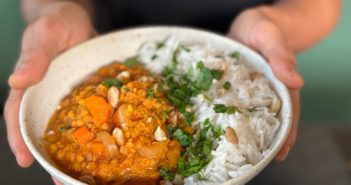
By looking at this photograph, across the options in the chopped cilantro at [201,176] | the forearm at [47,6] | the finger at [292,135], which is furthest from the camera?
the forearm at [47,6]

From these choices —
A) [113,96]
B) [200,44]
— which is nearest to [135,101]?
[113,96]

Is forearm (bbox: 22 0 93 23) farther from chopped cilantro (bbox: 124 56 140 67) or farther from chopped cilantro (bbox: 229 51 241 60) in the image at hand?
chopped cilantro (bbox: 229 51 241 60)

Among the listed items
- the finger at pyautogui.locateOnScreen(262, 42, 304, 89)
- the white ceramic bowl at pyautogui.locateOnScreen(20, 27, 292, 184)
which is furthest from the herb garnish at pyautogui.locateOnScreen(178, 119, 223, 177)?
the finger at pyautogui.locateOnScreen(262, 42, 304, 89)

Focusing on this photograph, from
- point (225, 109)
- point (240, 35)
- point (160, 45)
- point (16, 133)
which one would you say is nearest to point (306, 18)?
point (240, 35)

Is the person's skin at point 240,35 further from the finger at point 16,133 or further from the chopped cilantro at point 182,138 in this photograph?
the chopped cilantro at point 182,138

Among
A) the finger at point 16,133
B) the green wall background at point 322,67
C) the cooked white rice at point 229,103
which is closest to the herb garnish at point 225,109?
the cooked white rice at point 229,103

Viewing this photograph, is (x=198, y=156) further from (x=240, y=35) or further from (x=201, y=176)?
(x=240, y=35)
